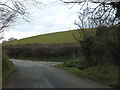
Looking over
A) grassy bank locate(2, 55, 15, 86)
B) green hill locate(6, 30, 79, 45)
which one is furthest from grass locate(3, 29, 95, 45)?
grassy bank locate(2, 55, 15, 86)

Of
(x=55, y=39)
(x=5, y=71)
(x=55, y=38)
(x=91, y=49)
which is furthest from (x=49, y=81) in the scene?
(x=55, y=38)

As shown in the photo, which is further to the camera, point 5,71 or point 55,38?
point 55,38

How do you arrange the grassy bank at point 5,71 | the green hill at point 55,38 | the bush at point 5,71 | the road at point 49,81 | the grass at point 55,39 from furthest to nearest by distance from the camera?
the green hill at point 55,38, the grass at point 55,39, the bush at point 5,71, the grassy bank at point 5,71, the road at point 49,81

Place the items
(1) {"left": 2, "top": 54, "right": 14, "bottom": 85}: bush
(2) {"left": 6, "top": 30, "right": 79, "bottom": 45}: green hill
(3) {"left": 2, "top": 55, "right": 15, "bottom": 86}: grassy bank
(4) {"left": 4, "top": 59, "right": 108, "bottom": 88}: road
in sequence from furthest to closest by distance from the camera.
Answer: (2) {"left": 6, "top": 30, "right": 79, "bottom": 45}: green hill, (1) {"left": 2, "top": 54, "right": 14, "bottom": 85}: bush, (3) {"left": 2, "top": 55, "right": 15, "bottom": 86}: grassy bank, (4) {"left": 4, "top": 59, "right": 108, "bottom": 88}: road

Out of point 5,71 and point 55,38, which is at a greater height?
point 5,71

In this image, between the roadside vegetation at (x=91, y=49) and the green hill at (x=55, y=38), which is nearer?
the roadside vegetation at (x=91, y=49)

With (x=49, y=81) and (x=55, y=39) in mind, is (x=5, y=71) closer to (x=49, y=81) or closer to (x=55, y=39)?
(x=49, y=81)

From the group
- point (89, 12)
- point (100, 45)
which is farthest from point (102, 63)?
point (89, 12)

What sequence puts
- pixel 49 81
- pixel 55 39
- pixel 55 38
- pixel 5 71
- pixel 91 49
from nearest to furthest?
pixel 49 81 → pixel 5 71 → pixel 91 49 → pixel 55 39 → pixel 55 38

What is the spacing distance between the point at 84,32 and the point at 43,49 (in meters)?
39.6

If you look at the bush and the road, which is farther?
the bush

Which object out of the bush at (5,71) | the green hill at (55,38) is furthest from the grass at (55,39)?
the bush at (5,71)

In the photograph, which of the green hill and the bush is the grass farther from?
the bush

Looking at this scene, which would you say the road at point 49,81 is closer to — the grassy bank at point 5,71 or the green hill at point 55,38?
the grassy bank at point 5,71
